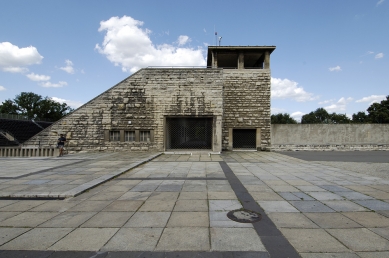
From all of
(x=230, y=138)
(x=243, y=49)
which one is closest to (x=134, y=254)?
(x=230, y=138)

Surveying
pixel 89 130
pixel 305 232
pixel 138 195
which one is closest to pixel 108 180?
pixel 138 195

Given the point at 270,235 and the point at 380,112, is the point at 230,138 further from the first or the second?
the point at 380,112

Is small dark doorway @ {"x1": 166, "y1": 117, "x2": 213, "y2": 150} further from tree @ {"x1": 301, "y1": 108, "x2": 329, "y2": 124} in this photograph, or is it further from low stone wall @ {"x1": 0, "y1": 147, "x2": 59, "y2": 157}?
tree @ {"x1": 301, "y1": 108, "x2": 329, "y2": 124}

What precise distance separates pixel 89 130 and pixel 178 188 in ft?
40.7

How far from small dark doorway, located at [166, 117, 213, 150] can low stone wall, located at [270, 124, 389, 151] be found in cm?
598

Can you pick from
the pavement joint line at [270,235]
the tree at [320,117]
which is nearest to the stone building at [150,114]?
the pavement joint line at [270,235]

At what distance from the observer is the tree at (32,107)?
206ft

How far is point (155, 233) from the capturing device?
3.23 meters

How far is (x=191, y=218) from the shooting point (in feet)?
12.4

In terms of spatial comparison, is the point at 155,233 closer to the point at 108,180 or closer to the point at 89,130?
the point at 108,180

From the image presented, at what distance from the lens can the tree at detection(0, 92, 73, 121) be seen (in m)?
62.7

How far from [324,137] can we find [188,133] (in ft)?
38.0

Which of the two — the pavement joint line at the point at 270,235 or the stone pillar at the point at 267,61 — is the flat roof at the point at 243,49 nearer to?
the stone pillar at the point at 267,61


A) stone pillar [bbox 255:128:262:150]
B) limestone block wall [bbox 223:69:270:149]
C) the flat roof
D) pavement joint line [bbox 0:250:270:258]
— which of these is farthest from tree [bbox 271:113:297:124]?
pavement joint line [bbox 0:250:270:258]
